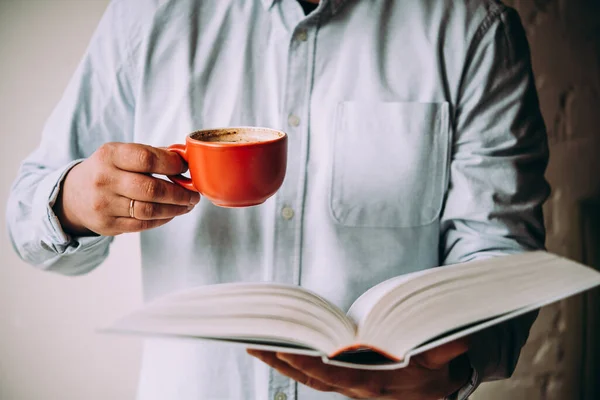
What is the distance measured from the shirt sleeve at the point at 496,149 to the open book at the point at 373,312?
0.25m

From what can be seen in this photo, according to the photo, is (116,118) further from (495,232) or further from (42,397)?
(42,397)

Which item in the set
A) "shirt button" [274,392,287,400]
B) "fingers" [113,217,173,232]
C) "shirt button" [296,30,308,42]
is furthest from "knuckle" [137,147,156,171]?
"shirt button" [274,392,287,400]

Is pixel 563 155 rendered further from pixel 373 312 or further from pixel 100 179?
pixel 100 179

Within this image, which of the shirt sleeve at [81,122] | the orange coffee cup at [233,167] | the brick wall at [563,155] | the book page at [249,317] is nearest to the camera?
the book page at [249,317]

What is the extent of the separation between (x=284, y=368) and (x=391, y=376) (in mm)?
149

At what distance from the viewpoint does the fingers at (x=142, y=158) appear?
22.5 inches

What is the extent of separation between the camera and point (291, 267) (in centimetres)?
84

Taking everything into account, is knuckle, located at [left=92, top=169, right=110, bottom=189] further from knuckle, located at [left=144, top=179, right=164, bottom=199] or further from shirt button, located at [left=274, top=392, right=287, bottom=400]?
shirt button, located at [left=274, top=392, right=287, bottom=400]

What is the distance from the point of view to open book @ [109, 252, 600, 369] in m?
0.45

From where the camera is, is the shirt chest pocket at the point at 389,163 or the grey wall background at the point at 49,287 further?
the grey wall background at the point at 49,287

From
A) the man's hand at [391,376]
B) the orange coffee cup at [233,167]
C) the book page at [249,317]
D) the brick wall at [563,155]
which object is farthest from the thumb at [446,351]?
the brick wall at [563,155]

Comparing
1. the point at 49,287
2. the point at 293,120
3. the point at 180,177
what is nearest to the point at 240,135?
the point at 180,177

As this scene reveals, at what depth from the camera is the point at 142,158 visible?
570 mm

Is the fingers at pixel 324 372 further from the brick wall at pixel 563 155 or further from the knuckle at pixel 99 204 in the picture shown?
the brick wall at pixel 563 155
